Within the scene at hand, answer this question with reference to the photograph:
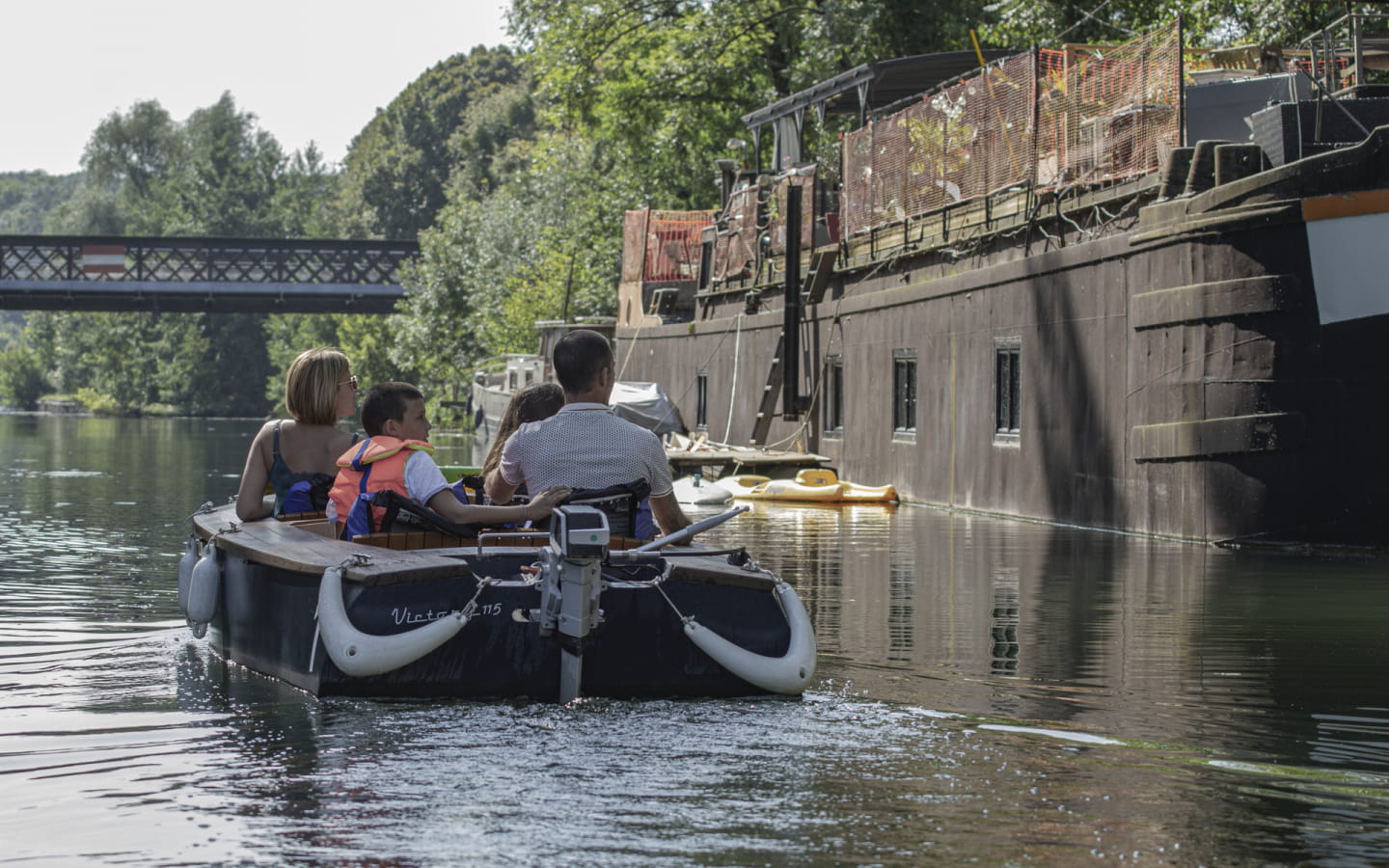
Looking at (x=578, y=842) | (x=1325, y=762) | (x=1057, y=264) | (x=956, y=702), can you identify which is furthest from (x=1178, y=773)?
(x=1057, y=264)

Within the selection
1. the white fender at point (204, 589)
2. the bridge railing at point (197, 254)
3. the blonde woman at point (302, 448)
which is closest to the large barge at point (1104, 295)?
the blonde woman at point (302, 448)

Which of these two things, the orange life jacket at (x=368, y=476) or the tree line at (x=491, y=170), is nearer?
the orange life jacket at (x=368, y=476)

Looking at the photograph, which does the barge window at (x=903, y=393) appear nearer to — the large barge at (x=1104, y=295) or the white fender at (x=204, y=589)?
the large barge at (x=1104, y=295)

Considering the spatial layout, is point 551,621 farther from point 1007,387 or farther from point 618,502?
point 1007,387

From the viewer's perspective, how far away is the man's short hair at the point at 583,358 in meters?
7.76

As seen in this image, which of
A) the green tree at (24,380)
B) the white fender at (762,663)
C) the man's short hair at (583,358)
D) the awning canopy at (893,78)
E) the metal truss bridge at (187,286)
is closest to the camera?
the white fender at (762,663)

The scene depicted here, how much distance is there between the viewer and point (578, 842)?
5418 mm

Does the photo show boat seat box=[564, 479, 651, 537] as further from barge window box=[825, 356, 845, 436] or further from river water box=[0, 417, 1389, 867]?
barge window box=[825, 356, 845, 436]

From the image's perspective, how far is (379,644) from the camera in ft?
24.2

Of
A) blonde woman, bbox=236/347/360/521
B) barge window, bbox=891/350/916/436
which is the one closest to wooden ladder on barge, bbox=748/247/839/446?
barge window, bbox=891/350/916/436

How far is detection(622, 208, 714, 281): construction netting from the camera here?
3872 cm

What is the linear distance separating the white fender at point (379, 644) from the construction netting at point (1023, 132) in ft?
38.4

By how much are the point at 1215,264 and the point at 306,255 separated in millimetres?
74474

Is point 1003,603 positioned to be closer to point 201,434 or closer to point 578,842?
point 578,842
